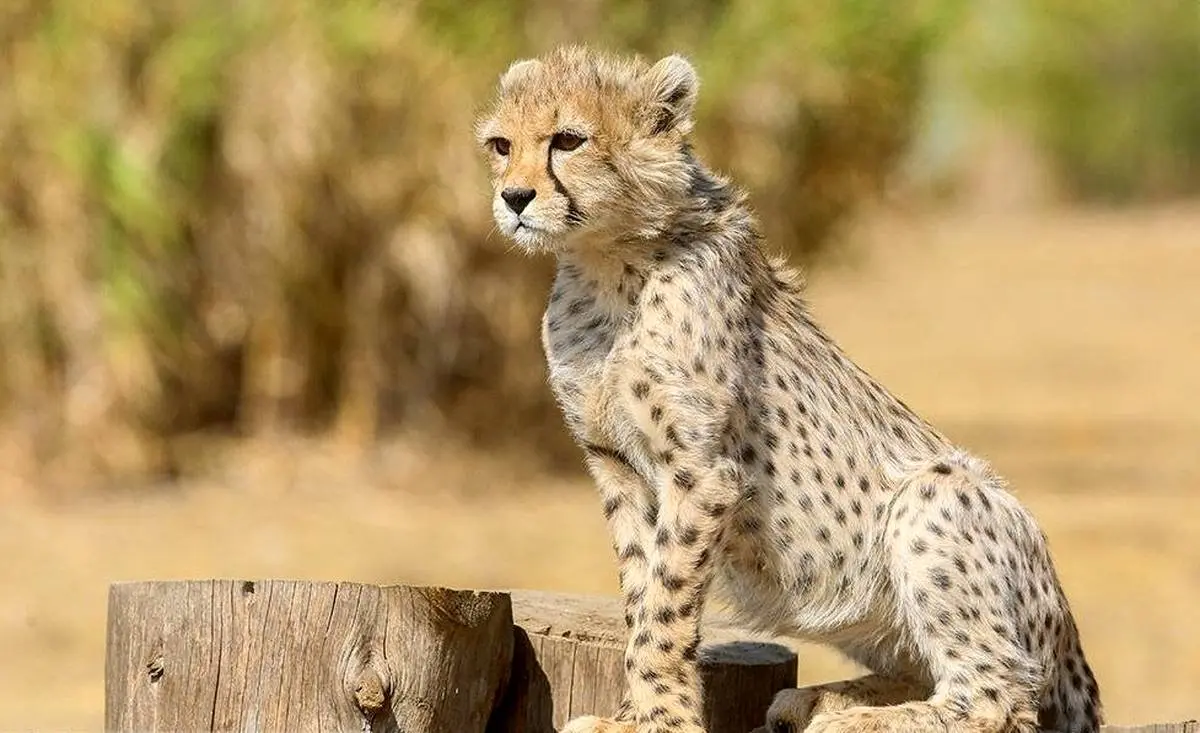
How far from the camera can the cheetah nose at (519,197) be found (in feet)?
14.0

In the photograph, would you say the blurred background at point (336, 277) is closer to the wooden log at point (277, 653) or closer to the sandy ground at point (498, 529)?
the sandy ground at point (498, 529)

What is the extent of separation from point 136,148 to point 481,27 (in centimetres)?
217

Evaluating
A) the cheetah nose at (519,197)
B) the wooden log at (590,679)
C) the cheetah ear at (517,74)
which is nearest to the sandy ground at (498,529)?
the wooden log at (590,679)

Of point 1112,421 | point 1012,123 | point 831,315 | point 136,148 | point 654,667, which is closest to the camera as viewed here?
point 654,667

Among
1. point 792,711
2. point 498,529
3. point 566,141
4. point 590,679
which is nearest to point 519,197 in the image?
point 566,141

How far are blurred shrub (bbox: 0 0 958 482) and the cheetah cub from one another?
7.03 m

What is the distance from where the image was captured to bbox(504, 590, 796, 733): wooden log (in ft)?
15.5

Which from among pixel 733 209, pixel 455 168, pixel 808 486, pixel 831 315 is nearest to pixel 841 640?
pixel 808 486

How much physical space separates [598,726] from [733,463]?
0.67m

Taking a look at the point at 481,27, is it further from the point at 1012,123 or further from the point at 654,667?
the point at 1012,123

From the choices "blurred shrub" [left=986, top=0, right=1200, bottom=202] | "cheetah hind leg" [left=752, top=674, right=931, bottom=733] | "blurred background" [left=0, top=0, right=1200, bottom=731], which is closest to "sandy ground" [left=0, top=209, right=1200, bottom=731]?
"blurred background" [left=0, top=0, right=1200, bottom=731]

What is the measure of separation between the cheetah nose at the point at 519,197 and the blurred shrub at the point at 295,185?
7.29 m

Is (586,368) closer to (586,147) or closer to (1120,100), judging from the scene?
(586,147)

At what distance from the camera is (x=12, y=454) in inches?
475
